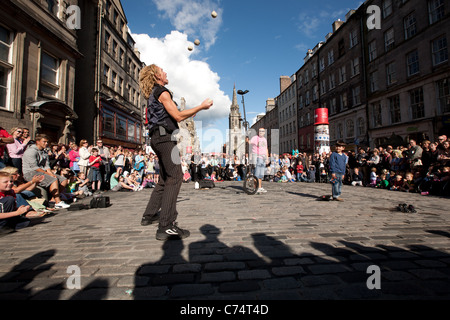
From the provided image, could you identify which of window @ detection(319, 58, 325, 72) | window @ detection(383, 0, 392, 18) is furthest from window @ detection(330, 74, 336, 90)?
window @ detection(383, 0, 392, 18)

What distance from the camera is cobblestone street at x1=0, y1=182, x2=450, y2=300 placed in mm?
1764

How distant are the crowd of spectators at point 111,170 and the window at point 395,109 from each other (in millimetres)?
9293

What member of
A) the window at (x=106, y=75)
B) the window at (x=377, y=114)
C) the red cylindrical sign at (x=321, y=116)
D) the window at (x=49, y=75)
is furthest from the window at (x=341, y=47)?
the window at (x=49, y=75)

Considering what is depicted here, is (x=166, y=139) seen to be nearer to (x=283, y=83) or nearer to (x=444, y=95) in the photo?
(x=444, y=95)

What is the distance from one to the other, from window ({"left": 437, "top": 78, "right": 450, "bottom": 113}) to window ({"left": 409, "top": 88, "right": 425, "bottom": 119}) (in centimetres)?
141

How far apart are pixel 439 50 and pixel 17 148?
24145 mm

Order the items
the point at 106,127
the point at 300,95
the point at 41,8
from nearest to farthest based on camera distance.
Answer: the point at 41,8, the point at 106,127, the point at 300,95

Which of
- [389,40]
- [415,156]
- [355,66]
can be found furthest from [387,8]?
[415,156]

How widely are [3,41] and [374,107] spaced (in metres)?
27.6

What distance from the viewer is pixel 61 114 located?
14.2 m

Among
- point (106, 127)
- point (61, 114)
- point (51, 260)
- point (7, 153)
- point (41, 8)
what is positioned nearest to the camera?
point (51, 260)

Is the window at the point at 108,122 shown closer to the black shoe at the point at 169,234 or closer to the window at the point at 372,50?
the black shoe at the point at 169,234
